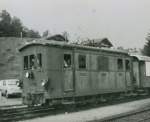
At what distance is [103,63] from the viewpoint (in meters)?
19.3

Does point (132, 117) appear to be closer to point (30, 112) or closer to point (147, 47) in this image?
point (30, 112)

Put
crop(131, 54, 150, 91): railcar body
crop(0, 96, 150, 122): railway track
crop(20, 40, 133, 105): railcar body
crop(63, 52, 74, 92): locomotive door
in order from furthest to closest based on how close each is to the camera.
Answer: crop(131, 54, 150, 91): railcar body < crop(63, 52, 74, 92): locomotive door < crop(20, 40, 133, 105): railcar body < crop(0, 96, 150, 122): railway track

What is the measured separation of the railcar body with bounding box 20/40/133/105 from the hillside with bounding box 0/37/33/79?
117 feet

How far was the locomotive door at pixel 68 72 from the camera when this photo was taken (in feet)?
53.4

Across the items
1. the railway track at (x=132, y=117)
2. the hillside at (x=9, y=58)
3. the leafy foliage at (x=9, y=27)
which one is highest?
the leafy foliage at (x=9, y=27)

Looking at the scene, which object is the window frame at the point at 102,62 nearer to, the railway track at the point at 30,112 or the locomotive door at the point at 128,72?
the railway track at the point at 30,112

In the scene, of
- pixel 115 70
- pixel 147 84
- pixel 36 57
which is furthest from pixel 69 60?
pixel 147 84

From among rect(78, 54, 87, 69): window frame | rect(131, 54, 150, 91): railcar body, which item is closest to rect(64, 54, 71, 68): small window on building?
rect(78, 54, 87, 69): window frame

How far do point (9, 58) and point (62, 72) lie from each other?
4144 cm

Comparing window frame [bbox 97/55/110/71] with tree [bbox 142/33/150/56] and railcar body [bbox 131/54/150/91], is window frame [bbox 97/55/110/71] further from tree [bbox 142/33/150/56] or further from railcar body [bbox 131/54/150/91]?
tree [bbox 142/33/150/56]

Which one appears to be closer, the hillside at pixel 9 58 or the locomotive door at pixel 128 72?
the locomotive door at pixel 128 72

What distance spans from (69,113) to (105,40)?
4398cm

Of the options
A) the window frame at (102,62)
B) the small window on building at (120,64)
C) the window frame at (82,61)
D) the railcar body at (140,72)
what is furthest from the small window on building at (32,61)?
the railcar body at (140,72)

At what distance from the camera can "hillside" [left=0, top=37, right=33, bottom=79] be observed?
54500mm
